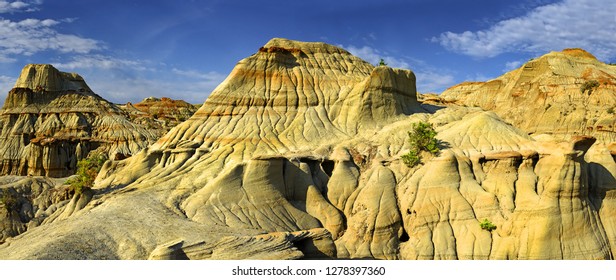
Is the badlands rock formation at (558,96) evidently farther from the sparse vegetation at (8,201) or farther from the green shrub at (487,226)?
the sparse vegetation at (8,201)

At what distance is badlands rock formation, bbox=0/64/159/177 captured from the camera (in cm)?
8244

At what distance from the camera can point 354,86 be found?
51.7 m

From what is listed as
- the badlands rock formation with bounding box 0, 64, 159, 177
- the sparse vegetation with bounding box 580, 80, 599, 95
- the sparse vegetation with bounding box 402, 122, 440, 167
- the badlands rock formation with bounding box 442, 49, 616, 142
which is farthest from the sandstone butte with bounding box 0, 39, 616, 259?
the sparse vegetation with bounding box 580, 80, 599, 95

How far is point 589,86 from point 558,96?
5047 mm

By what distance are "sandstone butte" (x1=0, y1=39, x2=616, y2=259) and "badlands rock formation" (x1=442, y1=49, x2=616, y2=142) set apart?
28622mm

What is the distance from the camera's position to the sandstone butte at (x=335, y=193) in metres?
28.2

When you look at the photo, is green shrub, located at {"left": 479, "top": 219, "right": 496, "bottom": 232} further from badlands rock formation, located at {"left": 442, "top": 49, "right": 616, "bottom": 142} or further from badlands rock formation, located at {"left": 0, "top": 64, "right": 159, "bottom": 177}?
badlands rock formation, located at {"left": 0, "top": 64, "right": 159, "bottom": 177}

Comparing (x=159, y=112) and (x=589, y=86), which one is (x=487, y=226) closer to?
(x=589, y=86)

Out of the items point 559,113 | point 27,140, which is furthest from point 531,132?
point 27,140

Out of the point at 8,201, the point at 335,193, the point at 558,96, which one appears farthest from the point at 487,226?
the point at 558,96

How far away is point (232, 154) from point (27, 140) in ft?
207

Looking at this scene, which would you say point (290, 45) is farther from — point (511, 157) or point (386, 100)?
point (511, 157)

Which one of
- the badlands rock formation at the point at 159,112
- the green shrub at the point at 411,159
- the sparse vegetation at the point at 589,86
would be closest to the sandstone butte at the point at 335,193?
the green shrub at the point at 411,159

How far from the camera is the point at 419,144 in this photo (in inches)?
Result: 1599
